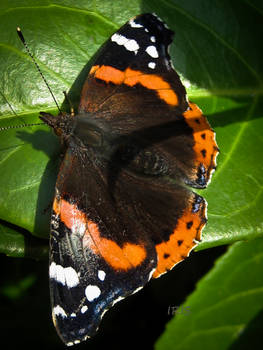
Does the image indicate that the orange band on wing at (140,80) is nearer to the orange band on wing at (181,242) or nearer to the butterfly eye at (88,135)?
the butterfly eye at (88,135)

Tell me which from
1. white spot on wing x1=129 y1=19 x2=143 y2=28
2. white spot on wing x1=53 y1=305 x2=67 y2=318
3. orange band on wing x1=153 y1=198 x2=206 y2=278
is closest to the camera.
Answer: white spot on wing x1=53 y1=305 x2=67 y2=318

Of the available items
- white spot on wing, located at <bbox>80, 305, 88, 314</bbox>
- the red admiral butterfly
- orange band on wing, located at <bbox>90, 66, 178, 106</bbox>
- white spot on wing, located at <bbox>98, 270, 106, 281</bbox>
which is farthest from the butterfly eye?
white spot on wing, located at <bbox>80, 305, 88, 314</bbox>

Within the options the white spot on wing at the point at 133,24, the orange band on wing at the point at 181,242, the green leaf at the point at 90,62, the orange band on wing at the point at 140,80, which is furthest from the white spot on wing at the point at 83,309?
the white spot on wing at the point at 133,24

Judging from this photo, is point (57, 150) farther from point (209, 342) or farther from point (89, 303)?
point (209, 342)

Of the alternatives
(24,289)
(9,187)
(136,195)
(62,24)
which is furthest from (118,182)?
(24,289)

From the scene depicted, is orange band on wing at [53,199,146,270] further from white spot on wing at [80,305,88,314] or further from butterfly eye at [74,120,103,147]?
butterfly eye at [74,120,103,147]

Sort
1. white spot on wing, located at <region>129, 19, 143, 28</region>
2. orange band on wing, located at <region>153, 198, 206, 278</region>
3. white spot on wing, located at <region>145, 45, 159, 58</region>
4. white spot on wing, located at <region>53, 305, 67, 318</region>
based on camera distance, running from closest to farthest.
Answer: white spot on wing, located at <region>53, 305, 67, 318</region> < orange band on wing, located at <region>153, 198, 206, 278</region> < white spot on wing, located at <region>129, 19, 143, 28</region> < white spot on wing, located at <region>145, 45, 159, 58</region>

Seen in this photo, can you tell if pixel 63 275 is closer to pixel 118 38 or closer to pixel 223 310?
pixel 223 310

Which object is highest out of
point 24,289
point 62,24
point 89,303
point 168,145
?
point 62,24
